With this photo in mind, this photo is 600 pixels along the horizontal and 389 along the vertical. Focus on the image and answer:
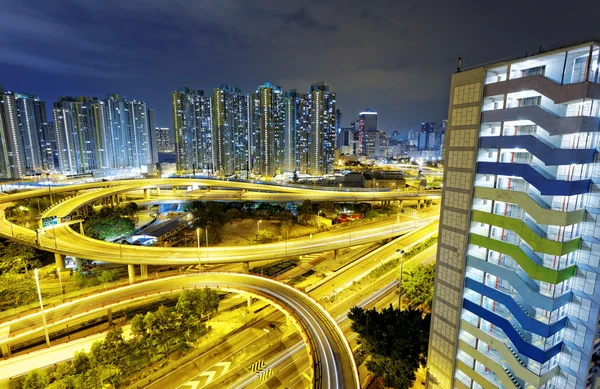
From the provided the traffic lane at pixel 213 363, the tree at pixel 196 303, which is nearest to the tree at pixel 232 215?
the tree at pixel 196 303

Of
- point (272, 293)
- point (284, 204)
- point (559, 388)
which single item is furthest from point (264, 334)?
point (284, 204)

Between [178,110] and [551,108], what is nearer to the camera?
[551,108]

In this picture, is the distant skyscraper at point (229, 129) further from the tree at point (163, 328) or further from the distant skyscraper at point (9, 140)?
the tree at point (163, 328)

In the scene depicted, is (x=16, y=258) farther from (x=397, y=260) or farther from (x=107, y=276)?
(x=397, y=260)

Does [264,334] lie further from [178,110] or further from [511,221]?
[178,110]

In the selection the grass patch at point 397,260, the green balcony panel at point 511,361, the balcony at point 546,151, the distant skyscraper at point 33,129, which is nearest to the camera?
the balcony at point 546,151

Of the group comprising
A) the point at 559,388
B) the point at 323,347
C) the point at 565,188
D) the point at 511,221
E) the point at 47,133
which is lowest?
the point at 323,347
